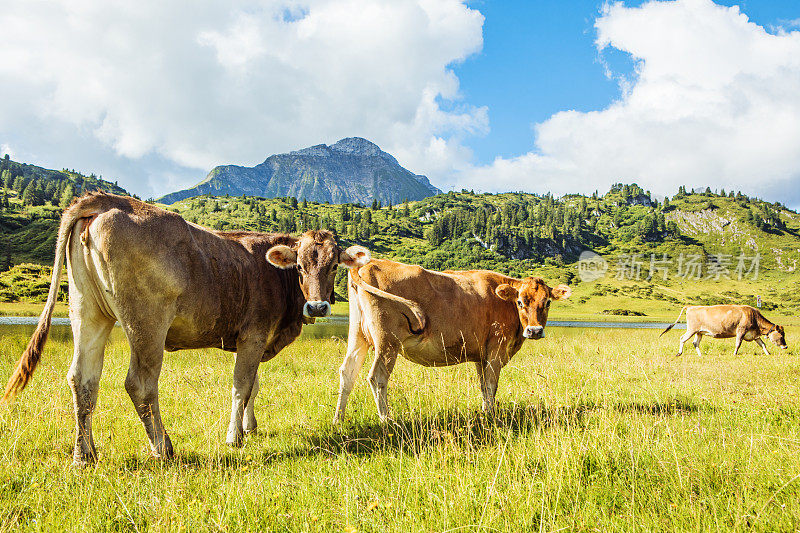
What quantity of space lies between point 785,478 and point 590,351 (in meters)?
15.1

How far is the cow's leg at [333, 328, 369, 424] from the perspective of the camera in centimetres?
698

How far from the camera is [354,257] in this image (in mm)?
6973

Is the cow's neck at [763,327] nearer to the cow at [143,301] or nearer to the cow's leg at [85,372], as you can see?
the cow at [143,301]

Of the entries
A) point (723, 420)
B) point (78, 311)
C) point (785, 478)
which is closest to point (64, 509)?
point (78, 311)

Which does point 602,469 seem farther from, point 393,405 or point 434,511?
point 393,405

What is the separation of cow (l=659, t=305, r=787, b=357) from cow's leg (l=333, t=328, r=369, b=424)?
16989 mm

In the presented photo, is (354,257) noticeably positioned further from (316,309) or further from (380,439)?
(380,439)

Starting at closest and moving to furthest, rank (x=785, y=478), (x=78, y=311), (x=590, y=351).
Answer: (x=785, y=478) < (x=78, y=311) < (x=590, y=351)

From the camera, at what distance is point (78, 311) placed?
498 cm

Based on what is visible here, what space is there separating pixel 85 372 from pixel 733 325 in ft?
76.9

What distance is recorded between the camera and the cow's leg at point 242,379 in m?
5.80

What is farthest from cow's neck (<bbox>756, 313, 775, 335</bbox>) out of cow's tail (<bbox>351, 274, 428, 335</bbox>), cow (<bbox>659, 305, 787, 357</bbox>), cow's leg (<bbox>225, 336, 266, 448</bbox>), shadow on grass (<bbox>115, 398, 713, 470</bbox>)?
cow's leg (<bbox>225, 336, 266, 448</bbox>)

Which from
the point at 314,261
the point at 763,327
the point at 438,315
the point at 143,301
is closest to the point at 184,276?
the point at 143,301

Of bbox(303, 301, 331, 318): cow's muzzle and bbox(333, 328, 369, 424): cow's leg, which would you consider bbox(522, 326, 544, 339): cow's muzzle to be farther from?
bbox(303, 301, 331, 318): cow's muzzle
